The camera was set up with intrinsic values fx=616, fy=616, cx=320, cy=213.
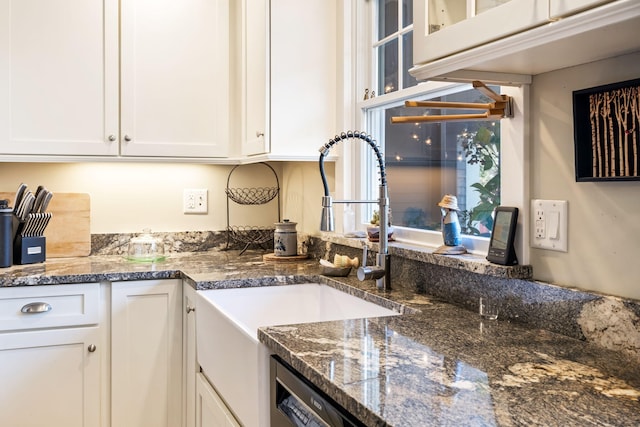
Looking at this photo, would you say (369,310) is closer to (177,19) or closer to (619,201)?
(619,201)

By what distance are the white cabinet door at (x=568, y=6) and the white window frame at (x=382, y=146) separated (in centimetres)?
38

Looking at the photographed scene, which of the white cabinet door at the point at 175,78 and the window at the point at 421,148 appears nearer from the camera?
the window at the point at 421,148

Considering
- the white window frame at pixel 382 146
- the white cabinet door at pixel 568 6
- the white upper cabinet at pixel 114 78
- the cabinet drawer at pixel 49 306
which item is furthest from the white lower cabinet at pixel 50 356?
the white cabinet door at pixel 568 6

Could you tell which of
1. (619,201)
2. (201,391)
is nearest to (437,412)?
(619,201)

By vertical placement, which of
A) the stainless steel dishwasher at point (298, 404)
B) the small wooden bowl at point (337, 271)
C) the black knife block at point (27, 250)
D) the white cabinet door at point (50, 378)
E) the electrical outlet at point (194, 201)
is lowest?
the white cabinet door at point (50, 378)

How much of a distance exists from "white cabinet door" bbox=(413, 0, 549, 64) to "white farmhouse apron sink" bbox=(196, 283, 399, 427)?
745 mm

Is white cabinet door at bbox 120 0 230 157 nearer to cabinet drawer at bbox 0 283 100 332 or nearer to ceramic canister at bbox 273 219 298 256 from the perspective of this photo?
ceramic canister at bbox 273 219 298 256

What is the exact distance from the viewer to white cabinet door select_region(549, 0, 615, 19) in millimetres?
919

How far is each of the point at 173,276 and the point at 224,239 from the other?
2.42ft

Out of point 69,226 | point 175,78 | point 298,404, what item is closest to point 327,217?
point 298,404

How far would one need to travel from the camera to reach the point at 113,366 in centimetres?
238

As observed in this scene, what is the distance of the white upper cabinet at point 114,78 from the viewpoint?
8.40 ft

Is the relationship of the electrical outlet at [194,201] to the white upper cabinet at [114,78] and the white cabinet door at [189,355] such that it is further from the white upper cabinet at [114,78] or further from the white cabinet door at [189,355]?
the white cabinet door at [189,355]

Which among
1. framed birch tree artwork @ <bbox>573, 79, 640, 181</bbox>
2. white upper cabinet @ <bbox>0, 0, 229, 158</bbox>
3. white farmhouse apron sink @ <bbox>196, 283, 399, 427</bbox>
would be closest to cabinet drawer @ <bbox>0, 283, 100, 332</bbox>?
white farmhouse apron sink @ <bbox>196, 283, 399, 427</bbox>
